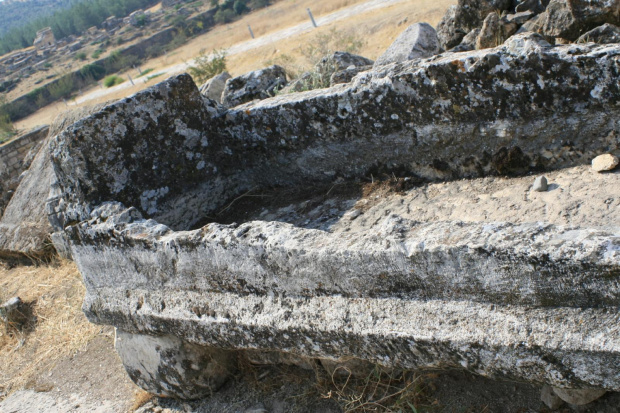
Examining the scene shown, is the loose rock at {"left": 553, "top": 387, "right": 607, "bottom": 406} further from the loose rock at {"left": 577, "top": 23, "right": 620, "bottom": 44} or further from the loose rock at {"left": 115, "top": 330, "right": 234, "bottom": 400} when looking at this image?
the loose rock at {"left": 577, "top": 23, "right": 620, "bottom": 44}

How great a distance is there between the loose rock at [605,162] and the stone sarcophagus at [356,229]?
7 cm

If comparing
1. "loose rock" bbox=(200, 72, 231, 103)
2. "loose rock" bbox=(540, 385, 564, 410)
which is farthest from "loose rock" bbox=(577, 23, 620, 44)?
"loose rock" bbox=(200, 72, 231, 103)

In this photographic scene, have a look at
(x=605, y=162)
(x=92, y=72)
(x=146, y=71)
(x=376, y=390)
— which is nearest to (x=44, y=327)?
(x=376, y=390)

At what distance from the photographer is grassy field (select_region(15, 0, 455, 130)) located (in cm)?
1554

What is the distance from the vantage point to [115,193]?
3.32m

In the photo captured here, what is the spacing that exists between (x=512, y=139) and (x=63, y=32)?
66635mm

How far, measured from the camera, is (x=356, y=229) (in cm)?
298

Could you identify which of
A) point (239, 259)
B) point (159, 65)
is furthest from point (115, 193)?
point (159, 65)

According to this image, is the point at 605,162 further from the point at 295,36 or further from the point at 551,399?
the point at 295,36

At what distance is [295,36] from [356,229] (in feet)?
70.5

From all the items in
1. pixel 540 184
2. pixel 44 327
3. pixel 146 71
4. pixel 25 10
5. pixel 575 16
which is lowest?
pixel 44 327

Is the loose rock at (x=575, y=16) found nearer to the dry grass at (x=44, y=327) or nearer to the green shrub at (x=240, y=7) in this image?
the dry grass at (x=44, y=327)

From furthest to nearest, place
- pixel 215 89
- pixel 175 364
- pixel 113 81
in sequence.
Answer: pixel 113 81 → pixel 215 89 → pixel 175 364

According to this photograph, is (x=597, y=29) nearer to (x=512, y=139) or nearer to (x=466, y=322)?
(x=512, y=139)
